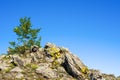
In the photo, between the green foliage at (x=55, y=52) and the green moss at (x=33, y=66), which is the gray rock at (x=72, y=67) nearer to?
the green foliage at (x=55, y=52)

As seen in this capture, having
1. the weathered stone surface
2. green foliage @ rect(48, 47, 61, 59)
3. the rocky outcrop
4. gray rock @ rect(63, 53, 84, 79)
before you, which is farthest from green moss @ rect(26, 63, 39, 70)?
gray rock @ rect(63, 53, 84, 79)

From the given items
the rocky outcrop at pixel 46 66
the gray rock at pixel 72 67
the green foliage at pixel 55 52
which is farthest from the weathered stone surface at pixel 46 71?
the green foliage at pixel 55 52

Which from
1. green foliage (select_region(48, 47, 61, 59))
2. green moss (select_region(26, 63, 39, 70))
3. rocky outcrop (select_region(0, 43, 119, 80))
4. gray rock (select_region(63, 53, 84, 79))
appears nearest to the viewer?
rocky outcrop (select_region(0, 43, 119, 80))

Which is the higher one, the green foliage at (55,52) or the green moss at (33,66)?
the green foliage at (55,52)

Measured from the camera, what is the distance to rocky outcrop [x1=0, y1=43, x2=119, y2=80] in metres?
39.5

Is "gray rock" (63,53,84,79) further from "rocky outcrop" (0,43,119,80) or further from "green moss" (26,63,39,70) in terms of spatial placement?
"green moss" (26,63,39,70)

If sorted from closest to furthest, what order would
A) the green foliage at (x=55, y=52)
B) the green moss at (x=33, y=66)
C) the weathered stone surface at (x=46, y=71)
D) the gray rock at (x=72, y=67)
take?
the weathered stone surface at (x=46, y=71)
the green moss at (x=33, y=66)
the gray rock at (x=72, y=67)
the green foliage at (x=55, y=52)

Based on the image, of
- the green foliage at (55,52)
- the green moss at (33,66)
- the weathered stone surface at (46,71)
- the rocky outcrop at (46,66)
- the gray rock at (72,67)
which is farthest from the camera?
the green foliage at (55,52)

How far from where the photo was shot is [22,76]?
38625mm

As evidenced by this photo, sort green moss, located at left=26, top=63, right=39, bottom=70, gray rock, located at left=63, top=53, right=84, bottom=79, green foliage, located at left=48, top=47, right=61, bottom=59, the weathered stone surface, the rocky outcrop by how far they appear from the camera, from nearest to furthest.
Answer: the rocky outcrop, the weathered stone surface, green moss, located at left=26, top=63, right=39, bottom=70, gray rock, located at left=63, top=53, right=84, bottom=79, green foliage, located at left=48, top=47, right=61, bottom=59

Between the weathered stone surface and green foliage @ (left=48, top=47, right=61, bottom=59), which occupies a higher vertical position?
green foliage @ (left=48, top=47, right=61, bottom=59)

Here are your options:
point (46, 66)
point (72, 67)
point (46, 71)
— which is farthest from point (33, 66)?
point (72, 67)

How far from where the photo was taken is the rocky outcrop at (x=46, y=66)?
3947 centimetres

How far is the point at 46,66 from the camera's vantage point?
4200 cm
